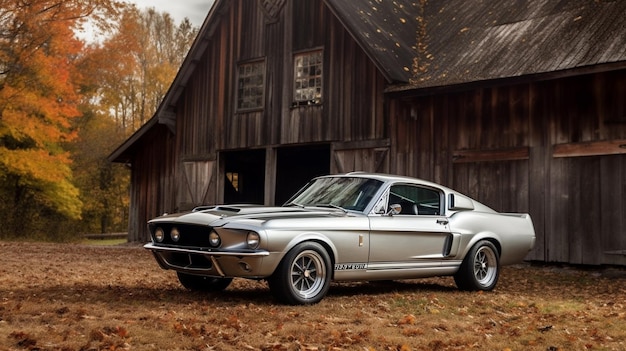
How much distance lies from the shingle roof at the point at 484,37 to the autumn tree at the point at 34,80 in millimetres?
12420

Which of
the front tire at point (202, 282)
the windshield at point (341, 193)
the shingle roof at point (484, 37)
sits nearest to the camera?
the windshield at point (341, 193)

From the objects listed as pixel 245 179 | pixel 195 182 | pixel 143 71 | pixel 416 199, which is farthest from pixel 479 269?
pixel 143 71

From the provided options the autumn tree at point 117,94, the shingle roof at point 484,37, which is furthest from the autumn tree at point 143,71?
the shingle roof at point 484,37

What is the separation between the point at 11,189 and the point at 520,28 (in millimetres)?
22546

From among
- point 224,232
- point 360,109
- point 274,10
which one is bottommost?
point 224,232

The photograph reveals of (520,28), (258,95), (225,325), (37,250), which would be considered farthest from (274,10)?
(225,325)

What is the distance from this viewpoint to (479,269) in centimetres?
995

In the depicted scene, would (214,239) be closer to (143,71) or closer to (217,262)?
(217,262)

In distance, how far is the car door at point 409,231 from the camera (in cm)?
860

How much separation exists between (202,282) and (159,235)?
99 cm

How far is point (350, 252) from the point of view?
27.0ft

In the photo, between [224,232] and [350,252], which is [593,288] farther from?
[224,232]

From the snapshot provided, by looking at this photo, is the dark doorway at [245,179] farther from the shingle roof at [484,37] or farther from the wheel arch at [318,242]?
the wheel arch at [318,242]

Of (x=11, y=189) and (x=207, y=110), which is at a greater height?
(x=207, y=110)
